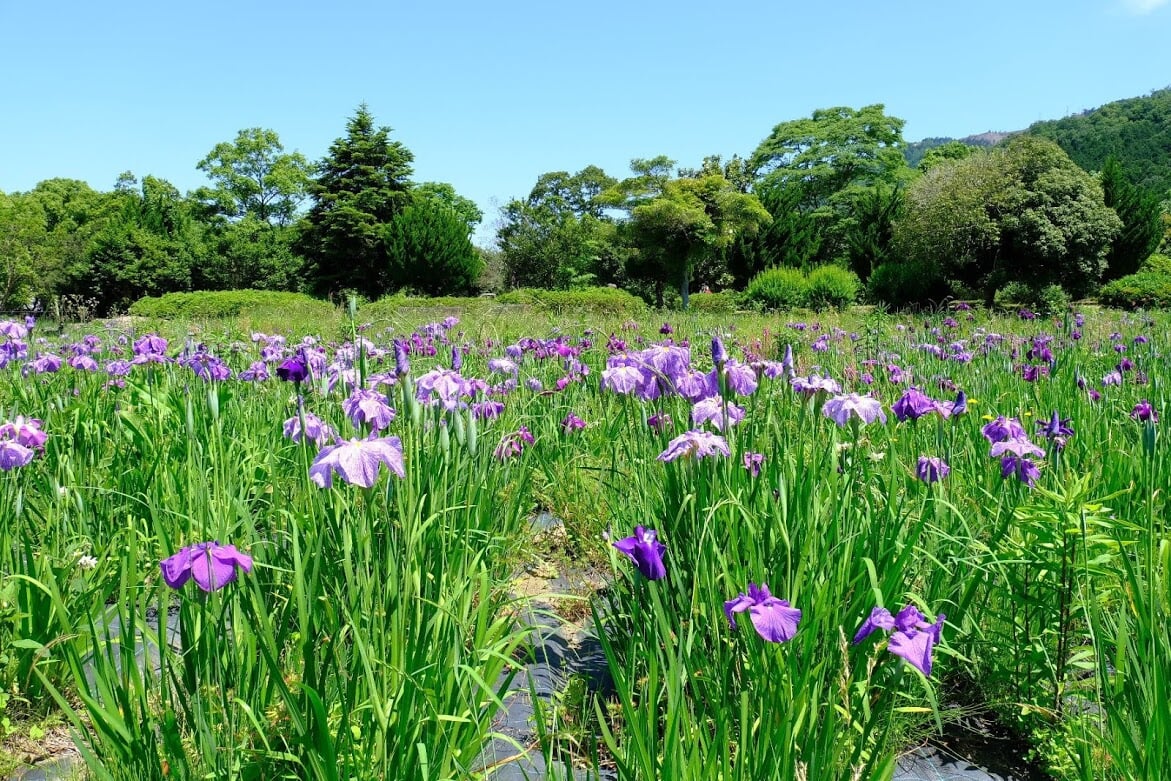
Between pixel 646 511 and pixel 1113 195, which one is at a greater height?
pixel 1113 195

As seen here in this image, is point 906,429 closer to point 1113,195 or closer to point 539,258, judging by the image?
point 1113,195

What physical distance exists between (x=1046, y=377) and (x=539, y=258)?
35.6 m

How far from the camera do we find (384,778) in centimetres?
139

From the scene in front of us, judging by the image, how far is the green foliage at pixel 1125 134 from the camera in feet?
186

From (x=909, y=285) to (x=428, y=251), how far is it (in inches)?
750

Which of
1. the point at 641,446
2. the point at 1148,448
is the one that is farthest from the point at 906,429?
the point at 641,446

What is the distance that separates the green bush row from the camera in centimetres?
1898

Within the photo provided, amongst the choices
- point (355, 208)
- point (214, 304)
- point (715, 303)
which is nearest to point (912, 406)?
point (214, 304)

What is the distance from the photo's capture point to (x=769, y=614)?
1.20 m

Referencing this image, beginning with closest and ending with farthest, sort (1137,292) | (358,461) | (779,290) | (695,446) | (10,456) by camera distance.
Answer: (358,461)
(695,446)
(10,456)
(1137,292)
(779,290)

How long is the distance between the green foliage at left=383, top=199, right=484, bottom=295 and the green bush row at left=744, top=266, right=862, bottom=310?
14.7 metres

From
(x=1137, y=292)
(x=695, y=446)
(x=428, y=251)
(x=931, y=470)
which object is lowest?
(x=1137, y=292)

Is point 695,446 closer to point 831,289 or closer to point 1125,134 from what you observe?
point 831,289

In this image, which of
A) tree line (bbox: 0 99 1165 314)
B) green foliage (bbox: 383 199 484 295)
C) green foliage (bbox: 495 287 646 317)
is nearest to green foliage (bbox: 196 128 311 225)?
tree line (bbox: 0 99 1165 314)
